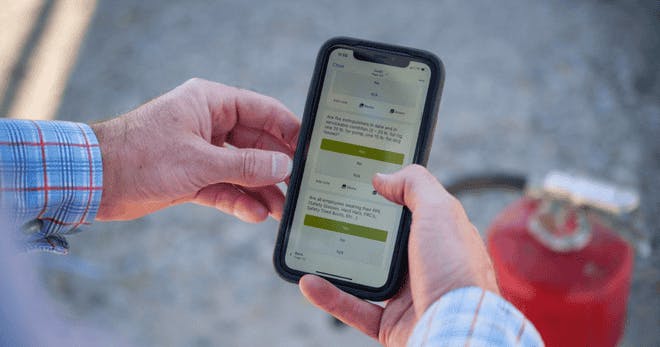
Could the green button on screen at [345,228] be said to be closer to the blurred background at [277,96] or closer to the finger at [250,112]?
the finger at [250,112]

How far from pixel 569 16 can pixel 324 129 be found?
163 centimetres

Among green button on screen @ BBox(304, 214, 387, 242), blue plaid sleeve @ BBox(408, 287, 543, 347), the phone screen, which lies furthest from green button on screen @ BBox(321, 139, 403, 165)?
blue plaid sleeve @ BBox(408, 287, 543, 347)

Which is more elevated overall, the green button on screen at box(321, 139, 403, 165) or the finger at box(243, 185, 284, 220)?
the green button on screen at box(321, 139, 403, 165)

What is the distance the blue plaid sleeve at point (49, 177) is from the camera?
824mm

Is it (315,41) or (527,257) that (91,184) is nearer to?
(527,257)

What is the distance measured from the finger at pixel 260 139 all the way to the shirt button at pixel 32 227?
33 centimetres

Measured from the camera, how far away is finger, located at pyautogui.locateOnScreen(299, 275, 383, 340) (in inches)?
34.5

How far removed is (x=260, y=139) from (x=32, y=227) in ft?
1.23

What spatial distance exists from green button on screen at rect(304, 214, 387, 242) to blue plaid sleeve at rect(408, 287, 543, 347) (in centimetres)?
21

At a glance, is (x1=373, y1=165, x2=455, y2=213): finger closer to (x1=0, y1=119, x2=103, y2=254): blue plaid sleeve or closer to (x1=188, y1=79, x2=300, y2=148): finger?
(x1=188, y1=79, x2=300, y2=148): finger

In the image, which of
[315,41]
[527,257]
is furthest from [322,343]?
[315,41]

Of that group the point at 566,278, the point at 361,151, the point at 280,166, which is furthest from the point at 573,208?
the point at 280,166

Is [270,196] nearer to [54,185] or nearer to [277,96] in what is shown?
[54,185]

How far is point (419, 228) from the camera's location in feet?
2.60
